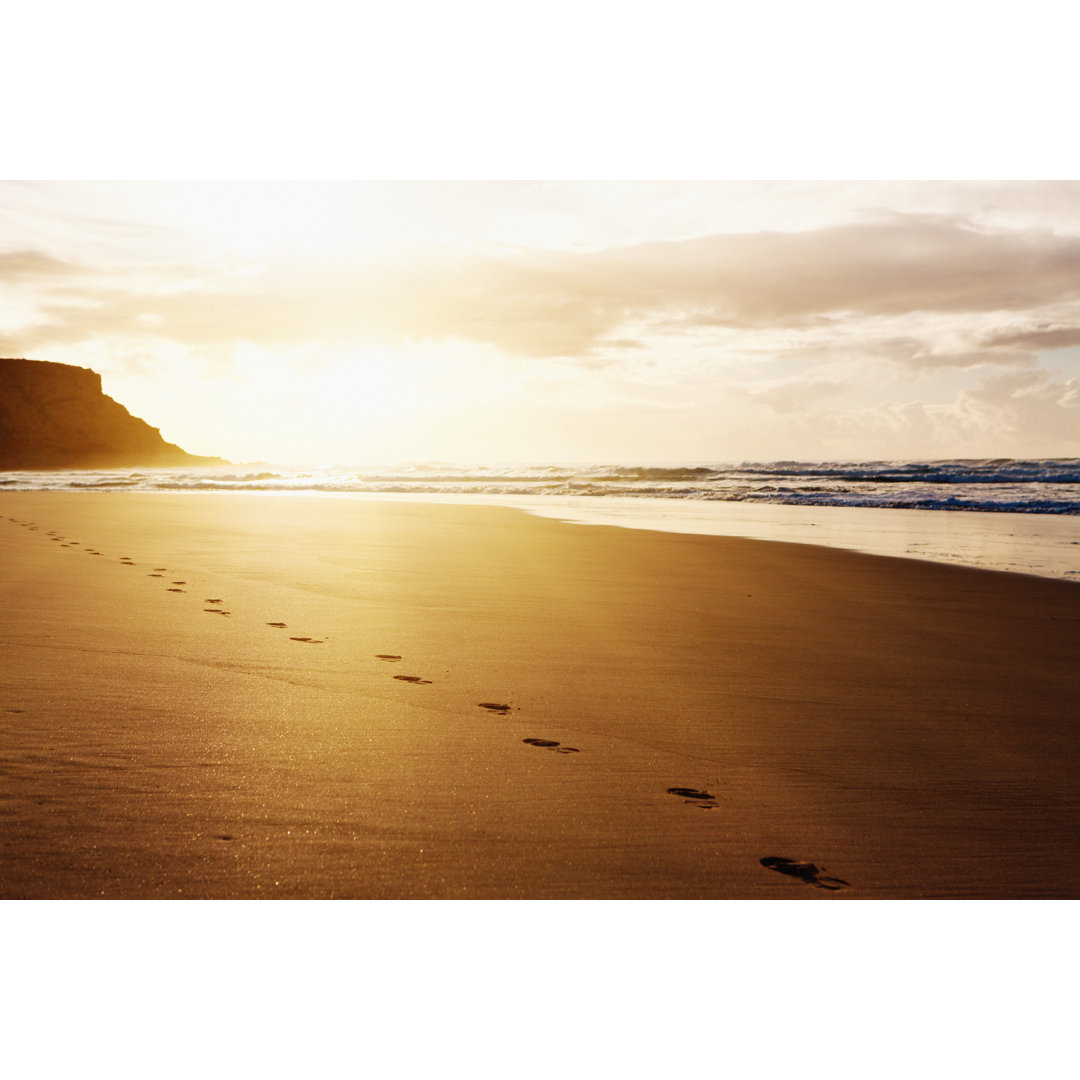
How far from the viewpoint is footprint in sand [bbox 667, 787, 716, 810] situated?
2.27 m

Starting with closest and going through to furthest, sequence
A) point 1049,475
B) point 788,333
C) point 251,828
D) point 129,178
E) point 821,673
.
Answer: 1. point 251,828
2. point 821,673
3. point 129,178
4. point 788,333
5. point 1049,475

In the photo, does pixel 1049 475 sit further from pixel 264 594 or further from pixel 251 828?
pixel 251 828

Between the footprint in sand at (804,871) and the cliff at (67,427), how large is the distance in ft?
204

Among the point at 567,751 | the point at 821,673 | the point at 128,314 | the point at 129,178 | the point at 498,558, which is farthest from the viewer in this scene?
the point at 128,314

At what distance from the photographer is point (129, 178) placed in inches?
198

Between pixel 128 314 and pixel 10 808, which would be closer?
pixel 10 808

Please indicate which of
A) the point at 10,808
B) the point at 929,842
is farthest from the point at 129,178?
the point at 929,842

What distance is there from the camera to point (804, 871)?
1.99 m

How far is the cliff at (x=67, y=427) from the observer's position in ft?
197

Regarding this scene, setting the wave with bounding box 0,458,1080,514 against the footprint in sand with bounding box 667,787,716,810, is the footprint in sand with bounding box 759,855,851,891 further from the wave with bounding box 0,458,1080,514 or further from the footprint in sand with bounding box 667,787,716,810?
the wave with bounding box 0,458,1080,514

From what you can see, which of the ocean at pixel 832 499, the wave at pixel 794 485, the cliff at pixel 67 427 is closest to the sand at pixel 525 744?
the ocean at pixel 832 499

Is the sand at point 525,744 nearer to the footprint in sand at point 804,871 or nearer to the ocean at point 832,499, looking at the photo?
the footprint in sand at point 804,871

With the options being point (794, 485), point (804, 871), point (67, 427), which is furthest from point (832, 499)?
point (67, 427)

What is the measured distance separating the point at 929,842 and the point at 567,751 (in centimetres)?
106
